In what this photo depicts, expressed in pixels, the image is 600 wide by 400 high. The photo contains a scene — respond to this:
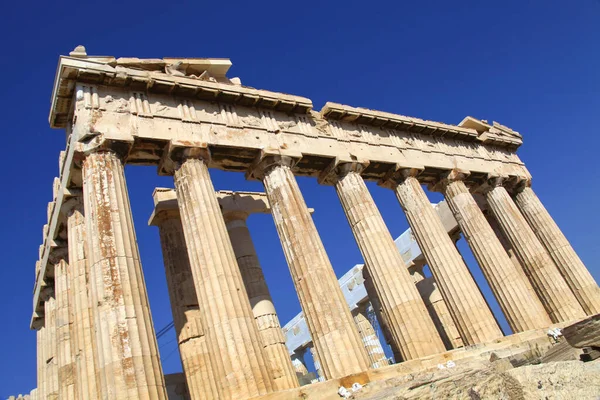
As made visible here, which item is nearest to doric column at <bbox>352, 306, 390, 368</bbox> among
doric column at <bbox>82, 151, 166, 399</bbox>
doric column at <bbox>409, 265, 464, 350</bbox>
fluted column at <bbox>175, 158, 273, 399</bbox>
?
doric column at <bbox>409, 265, 464, 350</bbox>

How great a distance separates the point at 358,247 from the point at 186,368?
6.94 meters

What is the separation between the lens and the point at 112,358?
9.22m

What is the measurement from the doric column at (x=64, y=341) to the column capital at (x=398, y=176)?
12.6 meters

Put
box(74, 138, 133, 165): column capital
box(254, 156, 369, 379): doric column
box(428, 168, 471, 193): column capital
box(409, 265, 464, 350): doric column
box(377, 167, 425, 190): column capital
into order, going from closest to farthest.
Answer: box(74, 138, 133, 165): column capital < box(254, 156, 369, 379): doric column < box(377, 167, 425, 190): column capital < box(428, 168, 471, 193): column capital < box(409, 265, 464, 350): doric column

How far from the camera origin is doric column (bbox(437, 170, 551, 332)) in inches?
688

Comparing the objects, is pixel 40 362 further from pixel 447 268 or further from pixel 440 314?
pixel 440 314

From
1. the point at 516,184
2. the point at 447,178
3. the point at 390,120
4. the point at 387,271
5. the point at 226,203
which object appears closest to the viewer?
the point at 387,271

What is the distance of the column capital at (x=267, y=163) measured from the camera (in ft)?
50.2

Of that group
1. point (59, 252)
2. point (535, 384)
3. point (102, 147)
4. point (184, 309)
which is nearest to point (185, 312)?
point (184, 309)

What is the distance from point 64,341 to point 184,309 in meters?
3.72

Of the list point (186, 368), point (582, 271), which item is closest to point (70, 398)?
point (186, 368)

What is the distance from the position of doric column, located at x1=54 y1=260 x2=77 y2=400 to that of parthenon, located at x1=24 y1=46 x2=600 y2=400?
6 cm

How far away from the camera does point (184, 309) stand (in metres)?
15.2

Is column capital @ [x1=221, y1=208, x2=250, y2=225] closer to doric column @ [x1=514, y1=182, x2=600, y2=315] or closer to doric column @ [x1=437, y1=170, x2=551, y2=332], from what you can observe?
doric column @ [x1=437, y1=170, x2=551, y2=332]
